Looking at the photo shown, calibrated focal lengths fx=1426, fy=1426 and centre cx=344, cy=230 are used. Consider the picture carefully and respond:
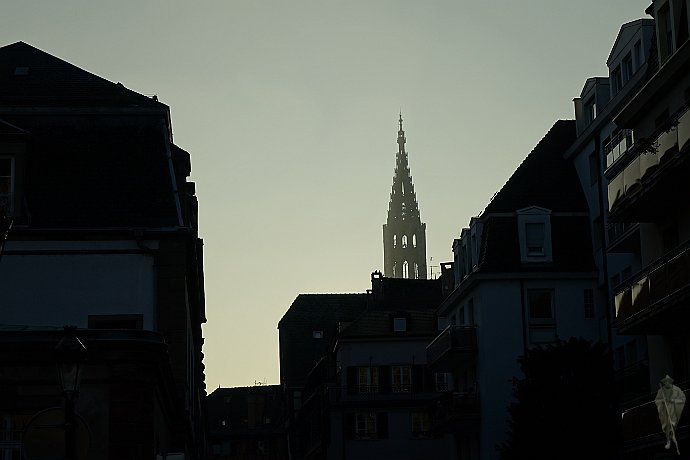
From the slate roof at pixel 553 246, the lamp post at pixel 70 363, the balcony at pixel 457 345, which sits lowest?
the lamp post at pixel 70 363

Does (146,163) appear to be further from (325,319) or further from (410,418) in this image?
(325,319)

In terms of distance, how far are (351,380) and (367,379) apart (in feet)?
3.36

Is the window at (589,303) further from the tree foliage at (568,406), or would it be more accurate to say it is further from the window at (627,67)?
the window at (627,67)

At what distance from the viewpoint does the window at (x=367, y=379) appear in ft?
292

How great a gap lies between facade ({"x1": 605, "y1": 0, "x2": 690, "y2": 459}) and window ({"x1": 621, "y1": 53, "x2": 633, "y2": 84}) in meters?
13.7

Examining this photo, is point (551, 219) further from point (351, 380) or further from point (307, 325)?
point (307, 325)

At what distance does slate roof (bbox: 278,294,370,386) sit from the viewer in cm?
13000

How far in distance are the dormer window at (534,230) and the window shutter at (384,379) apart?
91.1ft

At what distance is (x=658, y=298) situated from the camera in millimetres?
34562

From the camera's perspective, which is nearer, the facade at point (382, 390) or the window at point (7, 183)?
the window at point (7, 183)

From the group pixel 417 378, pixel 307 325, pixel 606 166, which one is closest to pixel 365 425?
pixel 417 378

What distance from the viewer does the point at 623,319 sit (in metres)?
37.8

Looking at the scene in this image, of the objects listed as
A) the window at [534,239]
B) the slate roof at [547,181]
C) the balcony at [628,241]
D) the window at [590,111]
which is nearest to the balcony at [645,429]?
the balcony at [628,241]

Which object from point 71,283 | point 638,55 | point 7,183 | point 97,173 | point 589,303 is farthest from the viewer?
point 589,303
